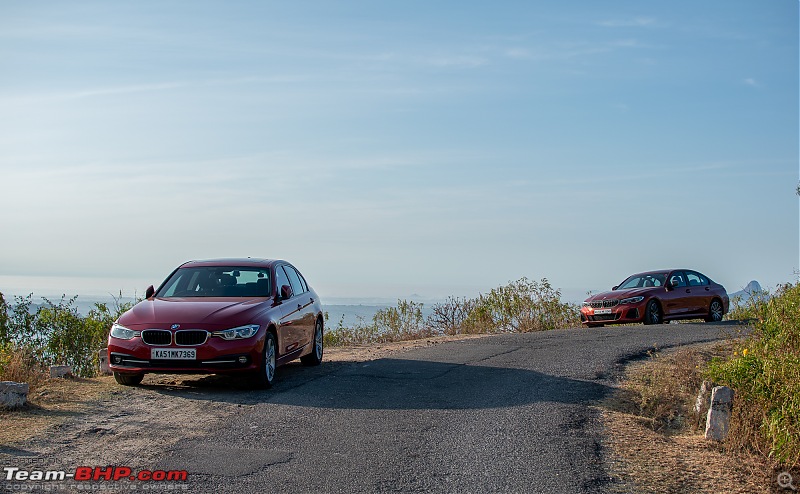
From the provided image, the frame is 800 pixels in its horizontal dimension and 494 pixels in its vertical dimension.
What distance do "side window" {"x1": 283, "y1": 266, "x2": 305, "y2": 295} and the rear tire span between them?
118 inches

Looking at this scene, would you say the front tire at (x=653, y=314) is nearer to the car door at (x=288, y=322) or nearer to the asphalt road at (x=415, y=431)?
the asphalt road at (x=415, y=431)

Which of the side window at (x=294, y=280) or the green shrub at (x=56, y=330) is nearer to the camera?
the side window at (x=294, y=280)

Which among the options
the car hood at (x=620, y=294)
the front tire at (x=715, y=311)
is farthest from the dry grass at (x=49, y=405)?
the front tire at (x=715, y=311)

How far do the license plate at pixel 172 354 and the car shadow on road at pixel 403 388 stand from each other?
0.46 m

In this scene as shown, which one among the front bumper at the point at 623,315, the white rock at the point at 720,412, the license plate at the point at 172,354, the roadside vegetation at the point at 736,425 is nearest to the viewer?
the roadside vegetation at the point at 736,425

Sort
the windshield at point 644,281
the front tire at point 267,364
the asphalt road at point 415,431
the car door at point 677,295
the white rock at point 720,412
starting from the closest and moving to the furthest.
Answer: the asphalt road at point 415,431
the white rock at point 720,412
the front tire at point 267,364
the car door at point 677,295
the windshield at point 644,281

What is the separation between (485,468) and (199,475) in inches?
90.6

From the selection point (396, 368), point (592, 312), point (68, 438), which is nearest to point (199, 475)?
point (68, 438)

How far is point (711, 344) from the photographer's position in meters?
16.3

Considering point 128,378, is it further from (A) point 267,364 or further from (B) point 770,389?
(B) point 770,389

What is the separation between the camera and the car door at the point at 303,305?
516 inches

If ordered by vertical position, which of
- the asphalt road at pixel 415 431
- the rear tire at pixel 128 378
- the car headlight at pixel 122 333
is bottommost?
the asphalt road at pixel 415 431

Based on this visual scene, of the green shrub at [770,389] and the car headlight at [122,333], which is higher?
the car headlight at [122,333]

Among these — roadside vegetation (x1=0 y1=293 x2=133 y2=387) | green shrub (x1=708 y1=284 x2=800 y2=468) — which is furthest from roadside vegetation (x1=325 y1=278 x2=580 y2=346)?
green shrub (x1=708 y1=284 x2=800 y2=468)
